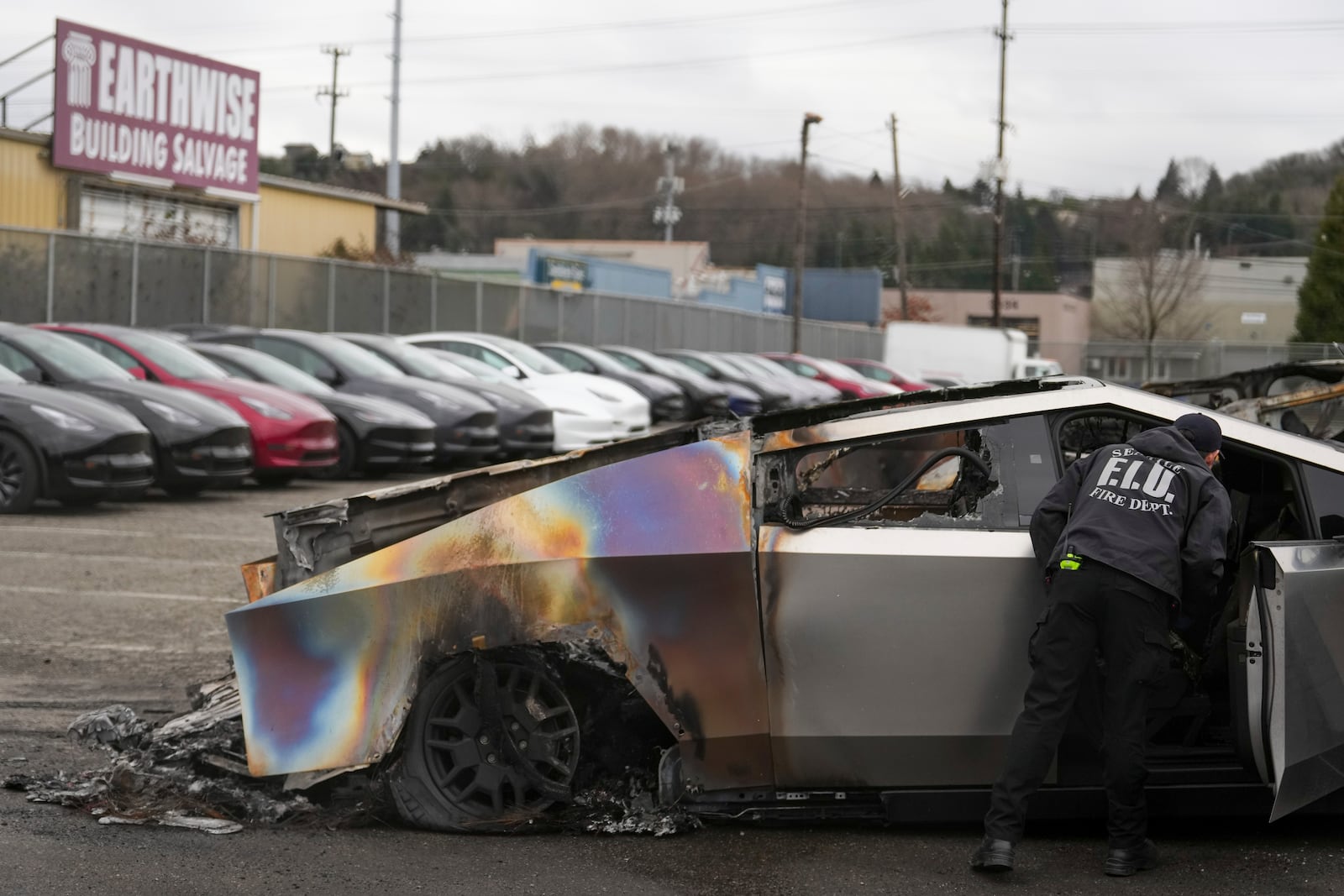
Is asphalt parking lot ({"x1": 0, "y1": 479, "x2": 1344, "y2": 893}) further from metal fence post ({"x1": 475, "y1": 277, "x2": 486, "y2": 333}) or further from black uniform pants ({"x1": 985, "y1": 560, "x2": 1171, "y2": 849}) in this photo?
metal fence post ({"x1": 475, "y1": 277, "x2": 486, "y2": 333})

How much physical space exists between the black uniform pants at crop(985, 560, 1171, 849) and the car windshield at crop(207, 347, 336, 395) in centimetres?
1240

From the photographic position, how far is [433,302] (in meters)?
29.8

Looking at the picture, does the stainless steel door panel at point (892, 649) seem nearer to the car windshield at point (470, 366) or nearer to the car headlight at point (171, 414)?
the car headlight at point (171, 414)

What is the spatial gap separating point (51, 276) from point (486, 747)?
61.4 ft

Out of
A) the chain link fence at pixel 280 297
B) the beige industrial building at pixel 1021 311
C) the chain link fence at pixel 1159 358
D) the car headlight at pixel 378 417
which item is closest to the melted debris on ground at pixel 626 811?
the car headlight at pixel 378 417

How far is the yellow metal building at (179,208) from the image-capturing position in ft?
85.7

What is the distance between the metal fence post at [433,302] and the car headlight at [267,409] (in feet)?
A: 51.2

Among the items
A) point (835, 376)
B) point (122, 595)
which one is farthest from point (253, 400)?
point (835, 376)

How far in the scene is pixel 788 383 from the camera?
30.0m

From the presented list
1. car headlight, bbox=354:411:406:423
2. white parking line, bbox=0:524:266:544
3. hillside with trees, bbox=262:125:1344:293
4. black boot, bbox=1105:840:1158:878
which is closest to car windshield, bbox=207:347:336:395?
car headlight, bbox=354:411:406:423

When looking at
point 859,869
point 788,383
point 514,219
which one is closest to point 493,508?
point 859,869

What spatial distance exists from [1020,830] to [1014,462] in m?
1.12

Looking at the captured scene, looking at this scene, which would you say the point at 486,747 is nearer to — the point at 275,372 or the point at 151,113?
the point at 275,372

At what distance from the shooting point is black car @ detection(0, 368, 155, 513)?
11.4 m
